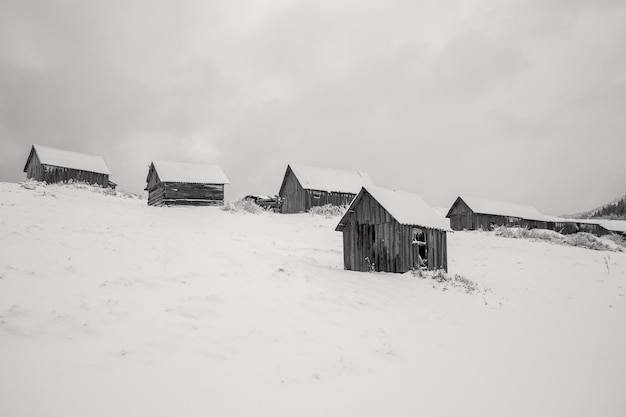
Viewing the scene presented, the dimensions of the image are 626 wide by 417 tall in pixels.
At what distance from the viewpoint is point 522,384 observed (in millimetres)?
5746

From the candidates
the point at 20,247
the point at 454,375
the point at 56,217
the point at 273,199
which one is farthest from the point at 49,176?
the point at 454,375

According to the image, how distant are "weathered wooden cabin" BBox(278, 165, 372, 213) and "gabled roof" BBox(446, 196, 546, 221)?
48.6 ft

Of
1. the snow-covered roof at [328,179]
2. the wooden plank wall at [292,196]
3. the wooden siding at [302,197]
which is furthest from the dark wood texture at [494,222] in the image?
the wooden plank wall at [292,196]

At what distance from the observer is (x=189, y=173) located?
35.4m

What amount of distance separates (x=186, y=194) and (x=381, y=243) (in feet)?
78.2

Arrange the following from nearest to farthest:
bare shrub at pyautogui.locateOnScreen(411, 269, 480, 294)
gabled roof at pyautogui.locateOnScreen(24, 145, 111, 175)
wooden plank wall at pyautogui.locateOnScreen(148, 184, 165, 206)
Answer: bare shrub at pyautogui.locateOnScreen(411, 269, 480, 294) → wooden plank wall at pyautogui.locateOnScreen(148, 184, 165, 206) → gabled roof at pyautogui.locateOnScreen(24, 145, 111, 175)

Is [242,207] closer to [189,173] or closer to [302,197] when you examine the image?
[189,173]

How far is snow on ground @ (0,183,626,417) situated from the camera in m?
4.56

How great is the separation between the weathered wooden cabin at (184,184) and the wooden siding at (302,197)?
8286 millimetres

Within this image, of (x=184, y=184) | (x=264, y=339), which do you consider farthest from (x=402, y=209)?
(x=184, y=184)

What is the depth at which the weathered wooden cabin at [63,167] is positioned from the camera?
38.0 m

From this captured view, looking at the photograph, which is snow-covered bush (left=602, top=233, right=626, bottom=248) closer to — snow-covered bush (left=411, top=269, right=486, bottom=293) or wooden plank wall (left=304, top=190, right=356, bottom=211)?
wooden plank wall (left=304, top=190, right=356, bottom=211)

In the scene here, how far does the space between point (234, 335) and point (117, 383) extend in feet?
7.45

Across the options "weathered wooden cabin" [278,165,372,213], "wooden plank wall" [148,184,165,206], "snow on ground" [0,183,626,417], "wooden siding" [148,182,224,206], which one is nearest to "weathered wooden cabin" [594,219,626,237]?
"weathered wooden cabin" [278,165,372,213]
